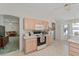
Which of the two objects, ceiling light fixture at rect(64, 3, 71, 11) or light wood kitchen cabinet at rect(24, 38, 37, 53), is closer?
ceiling light fixture at rect(64, 3, 71, 11)

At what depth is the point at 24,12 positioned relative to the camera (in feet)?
5.73

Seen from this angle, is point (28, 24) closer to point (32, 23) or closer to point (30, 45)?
point (32, 23)

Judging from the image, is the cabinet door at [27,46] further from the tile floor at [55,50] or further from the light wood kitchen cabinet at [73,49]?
the light wood kitchen cabinet at [73,49]

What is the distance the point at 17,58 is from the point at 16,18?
0.67 meters

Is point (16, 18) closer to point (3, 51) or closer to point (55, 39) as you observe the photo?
point (3, 51)

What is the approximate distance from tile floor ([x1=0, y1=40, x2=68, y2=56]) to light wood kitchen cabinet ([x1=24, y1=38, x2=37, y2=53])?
79mm

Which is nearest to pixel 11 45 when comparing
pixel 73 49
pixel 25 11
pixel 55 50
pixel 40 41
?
pixel 40 41

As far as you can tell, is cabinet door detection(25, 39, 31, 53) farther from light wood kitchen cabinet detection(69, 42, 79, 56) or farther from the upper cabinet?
light wood kitchen cabinet detection(69, 42, 79, 56)

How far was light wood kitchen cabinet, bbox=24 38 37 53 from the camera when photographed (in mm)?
1797

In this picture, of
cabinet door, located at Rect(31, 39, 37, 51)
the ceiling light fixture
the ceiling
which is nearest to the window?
the ceiling

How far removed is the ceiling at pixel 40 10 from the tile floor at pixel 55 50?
465mm

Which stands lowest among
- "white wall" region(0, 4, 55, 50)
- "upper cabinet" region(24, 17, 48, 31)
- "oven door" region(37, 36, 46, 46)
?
"oven door" region(37, 36, 46, 46)

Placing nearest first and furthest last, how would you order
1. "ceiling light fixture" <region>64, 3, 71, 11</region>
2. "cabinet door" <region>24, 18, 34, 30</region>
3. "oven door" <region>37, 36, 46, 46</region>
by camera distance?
"ceiling light fixture" <region>64, 3, 71, 11</region> → "cabinet door" <region>24, 18, 34, 30</region> → "oven door" <region>37, 36, 46, 46</region>

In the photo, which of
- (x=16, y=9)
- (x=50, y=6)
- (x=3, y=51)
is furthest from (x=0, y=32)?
(x=50, y=6)
